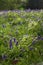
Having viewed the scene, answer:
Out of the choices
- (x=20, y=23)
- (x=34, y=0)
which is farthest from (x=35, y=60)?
(x=34, y=0)

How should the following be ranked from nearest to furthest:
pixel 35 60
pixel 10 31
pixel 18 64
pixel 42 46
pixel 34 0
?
pixel 18 64 → pixel 35 60 → pixel 42 46 → pixel 10 31 → pixel 34 0

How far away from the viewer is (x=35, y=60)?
4.60 m

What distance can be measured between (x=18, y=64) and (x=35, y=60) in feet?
1.43

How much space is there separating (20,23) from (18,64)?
294 cm

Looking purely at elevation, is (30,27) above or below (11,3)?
above

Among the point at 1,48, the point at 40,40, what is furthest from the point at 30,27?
the point at 1,48

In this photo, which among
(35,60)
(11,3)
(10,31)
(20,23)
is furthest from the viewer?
(11,3)

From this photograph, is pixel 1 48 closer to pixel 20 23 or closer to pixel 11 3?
pixel 20 23

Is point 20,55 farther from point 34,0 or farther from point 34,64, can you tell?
point 34,0

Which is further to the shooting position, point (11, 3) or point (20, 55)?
point (11, 3)

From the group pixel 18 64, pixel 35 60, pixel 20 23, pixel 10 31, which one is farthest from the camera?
pixel 20 23

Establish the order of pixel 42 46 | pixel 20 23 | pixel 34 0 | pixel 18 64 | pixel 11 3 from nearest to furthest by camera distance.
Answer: pixel 18 64 → pixel 42 46 → pixel 20 23 → pixel 11 3 → pixel 34 0

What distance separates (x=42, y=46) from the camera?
5062 mm

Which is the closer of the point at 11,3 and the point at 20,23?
the point at 20,23
